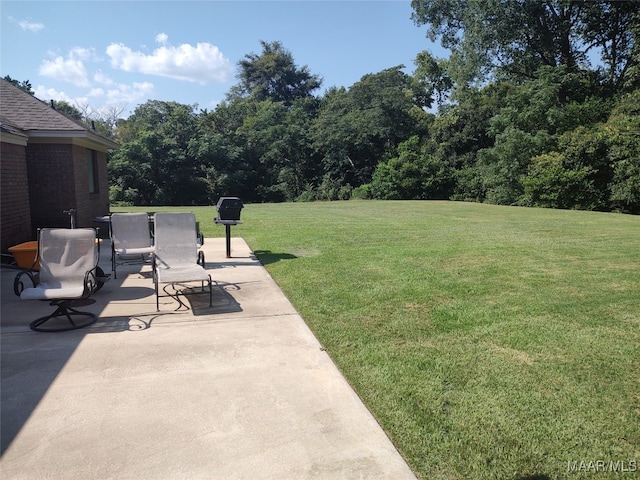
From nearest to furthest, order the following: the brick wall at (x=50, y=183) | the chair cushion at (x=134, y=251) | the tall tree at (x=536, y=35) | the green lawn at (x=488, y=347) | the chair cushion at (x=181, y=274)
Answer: the green lawn at (x=488, y=347) < the chair cushion at (x=181, y=274) < the chair cushion at (x=134, y=251) < the brick wall at (x=50, y=183) < the tall tree at (x=536, y=35)

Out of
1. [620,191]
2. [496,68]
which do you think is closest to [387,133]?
[496,68]

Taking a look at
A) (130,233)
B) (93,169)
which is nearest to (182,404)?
(130,233)

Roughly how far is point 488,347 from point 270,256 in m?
5.94

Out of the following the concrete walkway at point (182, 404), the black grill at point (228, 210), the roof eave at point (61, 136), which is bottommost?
the concrete walkway at point (182, 404)

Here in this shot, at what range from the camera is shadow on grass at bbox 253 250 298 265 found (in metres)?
9.49

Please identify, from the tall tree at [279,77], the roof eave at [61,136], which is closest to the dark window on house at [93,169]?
the roof eave at [61,136]

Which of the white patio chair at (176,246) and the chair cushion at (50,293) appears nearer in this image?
the chair cushion at (50,293)

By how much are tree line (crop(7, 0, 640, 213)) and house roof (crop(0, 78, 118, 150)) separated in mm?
24911

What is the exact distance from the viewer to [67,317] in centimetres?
565

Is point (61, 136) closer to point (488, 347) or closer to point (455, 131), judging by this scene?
point (488, 347)

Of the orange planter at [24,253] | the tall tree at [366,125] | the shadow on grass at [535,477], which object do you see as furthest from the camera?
the tall tree at [366,125]

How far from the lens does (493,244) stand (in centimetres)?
1131

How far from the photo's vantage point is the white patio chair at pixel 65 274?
18.0 ft

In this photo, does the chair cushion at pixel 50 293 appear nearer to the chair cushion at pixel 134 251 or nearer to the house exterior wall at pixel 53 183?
the chair cushion at pixel 134 251
